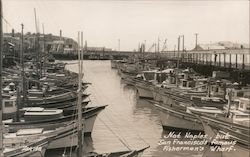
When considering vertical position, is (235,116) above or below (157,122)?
above

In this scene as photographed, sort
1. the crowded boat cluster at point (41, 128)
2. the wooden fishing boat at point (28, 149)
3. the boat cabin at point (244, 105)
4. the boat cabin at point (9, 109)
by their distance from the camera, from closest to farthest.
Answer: the wooden fishing boat at point (28, 149) < the crowded boat cluster at point (41, 128) < the boat cabin at point (244, 105) < the boat cabin at point (9, 109)

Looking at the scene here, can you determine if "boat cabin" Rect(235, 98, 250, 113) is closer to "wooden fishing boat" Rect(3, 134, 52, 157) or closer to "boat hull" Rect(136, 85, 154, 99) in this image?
"wooden fishing boat" Rect(3, 134, 52, 157)

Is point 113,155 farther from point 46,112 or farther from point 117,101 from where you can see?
point 117,101

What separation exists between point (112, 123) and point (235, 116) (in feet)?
34.1

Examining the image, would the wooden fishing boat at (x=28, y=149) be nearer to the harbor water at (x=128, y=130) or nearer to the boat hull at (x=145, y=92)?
the harbor water at (x=128, y=130)

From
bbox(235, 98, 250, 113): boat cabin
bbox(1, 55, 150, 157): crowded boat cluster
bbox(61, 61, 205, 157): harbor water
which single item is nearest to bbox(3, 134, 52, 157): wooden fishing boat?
bbox(1, 55, 150, 157): crowded boat cluster

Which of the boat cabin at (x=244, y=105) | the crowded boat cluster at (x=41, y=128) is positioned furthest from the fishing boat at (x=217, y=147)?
the crowded boat cluster at (x=41, y=128)

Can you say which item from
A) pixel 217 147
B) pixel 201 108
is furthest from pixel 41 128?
pixel 201 108

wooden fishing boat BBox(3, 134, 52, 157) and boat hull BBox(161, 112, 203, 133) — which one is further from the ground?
wooden fishing boat BBox(3, 134, 52, 157)

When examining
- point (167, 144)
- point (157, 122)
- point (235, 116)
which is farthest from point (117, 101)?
point (235, 116)

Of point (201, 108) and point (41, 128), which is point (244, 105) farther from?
point (41, 128)

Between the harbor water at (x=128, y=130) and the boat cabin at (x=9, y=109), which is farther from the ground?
the boat cabin at (x=9, y=109)

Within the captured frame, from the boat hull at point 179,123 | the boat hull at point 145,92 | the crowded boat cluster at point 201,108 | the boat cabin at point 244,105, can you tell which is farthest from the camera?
the boat hull at point 145,92

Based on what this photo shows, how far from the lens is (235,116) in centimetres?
2102
